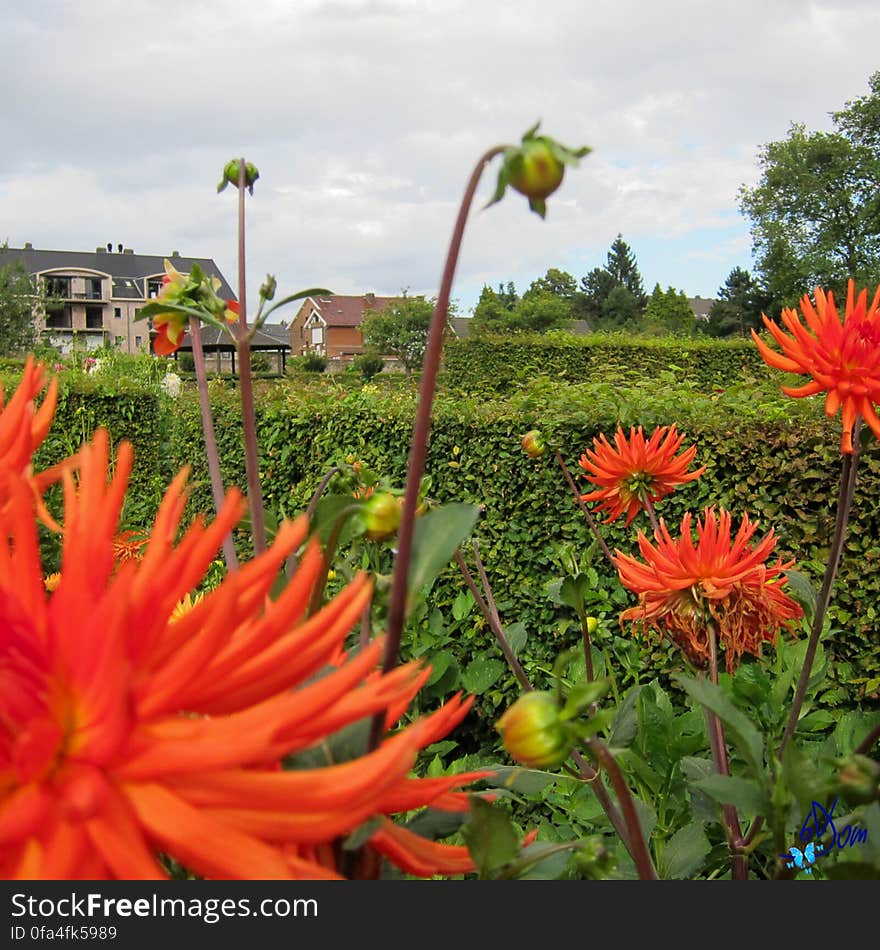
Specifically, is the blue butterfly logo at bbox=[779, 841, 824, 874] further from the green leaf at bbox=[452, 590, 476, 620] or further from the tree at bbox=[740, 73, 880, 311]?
the tree at bbox=[740, 73, 880, 311]

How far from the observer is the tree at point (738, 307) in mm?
43228

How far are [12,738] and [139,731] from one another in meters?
0.06

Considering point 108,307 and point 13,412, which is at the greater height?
point 108,307

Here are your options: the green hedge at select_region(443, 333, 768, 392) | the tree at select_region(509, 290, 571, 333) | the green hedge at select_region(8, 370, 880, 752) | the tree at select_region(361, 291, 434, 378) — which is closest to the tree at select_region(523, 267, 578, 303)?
the tree at select_region(509, 290, 571, 333)

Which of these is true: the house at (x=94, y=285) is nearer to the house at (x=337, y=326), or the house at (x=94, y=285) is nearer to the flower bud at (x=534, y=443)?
the house at (x=337, y=326)

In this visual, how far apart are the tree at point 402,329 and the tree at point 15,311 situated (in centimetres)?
1508

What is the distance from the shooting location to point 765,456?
3.42 meters

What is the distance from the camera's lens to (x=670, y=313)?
4947cm

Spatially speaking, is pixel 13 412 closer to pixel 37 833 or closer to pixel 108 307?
pixel 37 833

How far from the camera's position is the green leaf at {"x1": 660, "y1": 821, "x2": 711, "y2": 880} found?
3.43ft

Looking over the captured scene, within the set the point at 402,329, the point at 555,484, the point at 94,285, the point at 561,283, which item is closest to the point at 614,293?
the point at 561,283

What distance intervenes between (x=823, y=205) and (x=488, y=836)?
40.3 metres

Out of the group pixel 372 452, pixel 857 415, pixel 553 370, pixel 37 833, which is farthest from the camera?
pixel 553 370

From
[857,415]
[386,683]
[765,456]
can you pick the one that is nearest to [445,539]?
[386,683]
